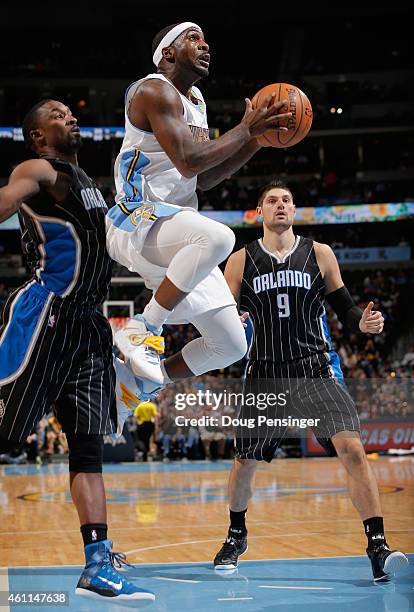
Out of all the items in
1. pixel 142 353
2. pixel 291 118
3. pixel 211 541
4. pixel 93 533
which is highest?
pixel 291 118

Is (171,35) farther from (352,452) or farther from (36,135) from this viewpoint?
(352,452)

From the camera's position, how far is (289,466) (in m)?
16.8

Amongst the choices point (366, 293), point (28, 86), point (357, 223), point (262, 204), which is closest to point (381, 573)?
point (262, 204)

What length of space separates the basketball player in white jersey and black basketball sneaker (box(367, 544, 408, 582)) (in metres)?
1.68

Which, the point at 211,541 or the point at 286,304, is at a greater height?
the point at 286,304

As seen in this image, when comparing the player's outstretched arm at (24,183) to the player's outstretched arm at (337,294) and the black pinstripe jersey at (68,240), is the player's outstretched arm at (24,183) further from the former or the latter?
the player's outstretched arm at (337,294)

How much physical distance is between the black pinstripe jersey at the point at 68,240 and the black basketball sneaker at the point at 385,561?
8.08ft

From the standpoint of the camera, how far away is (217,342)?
456 centimetres

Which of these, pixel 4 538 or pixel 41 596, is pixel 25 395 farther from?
pixel 4 538

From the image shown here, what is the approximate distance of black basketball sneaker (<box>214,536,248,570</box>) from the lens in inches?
235

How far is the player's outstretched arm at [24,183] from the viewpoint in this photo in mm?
3693

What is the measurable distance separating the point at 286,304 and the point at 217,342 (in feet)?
5.11

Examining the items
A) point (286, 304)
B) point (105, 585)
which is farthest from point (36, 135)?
point (286, 304)

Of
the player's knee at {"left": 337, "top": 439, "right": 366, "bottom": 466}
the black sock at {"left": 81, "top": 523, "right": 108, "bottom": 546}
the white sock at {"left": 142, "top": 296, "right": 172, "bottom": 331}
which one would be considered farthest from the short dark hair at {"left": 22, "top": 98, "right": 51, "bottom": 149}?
the player's knee at {"left": 337, "top": 439, "right": 366, "bottom": 466}
